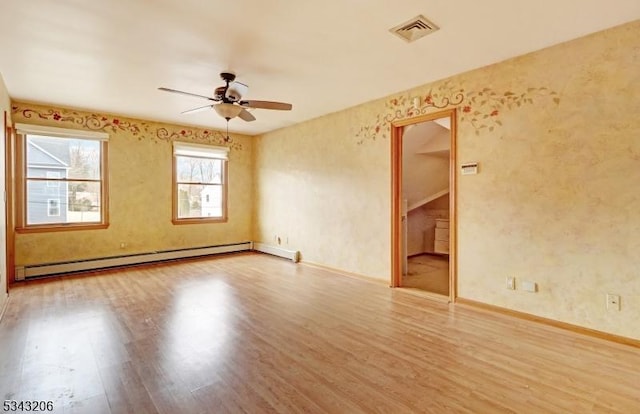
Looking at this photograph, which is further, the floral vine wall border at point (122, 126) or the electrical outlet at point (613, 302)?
the floral vine wall border at point (122, 126)

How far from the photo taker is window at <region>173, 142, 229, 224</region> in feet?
20.4

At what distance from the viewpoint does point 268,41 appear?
2.87m

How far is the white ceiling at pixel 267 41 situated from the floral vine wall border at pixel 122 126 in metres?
0.54

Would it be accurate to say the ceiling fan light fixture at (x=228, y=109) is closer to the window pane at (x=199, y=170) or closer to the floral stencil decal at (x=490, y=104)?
the floral stencil decal at (x=490, y=104)

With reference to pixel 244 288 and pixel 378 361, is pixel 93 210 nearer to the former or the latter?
pixel 244 288

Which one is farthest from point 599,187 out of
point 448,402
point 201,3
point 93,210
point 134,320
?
point 93,210

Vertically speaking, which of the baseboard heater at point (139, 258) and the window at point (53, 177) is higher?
the window at point (53, 177)

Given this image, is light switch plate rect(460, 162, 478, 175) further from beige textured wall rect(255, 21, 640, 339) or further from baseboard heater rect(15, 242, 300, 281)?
baseboard heater rect(15, 242, 300, 281)

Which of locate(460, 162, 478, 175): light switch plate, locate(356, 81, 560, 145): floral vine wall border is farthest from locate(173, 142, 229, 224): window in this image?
locate(460, 162, 478, 175): light switch plate

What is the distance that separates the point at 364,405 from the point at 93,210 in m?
5.52

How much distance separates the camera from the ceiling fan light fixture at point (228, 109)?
134 inches

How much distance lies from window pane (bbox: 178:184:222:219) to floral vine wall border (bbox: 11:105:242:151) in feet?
3.17

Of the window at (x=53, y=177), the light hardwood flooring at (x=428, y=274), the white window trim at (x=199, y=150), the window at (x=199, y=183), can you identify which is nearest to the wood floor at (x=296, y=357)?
the light hardwood flooring at (x=428, y=274)

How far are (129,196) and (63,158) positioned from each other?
1.09 m
